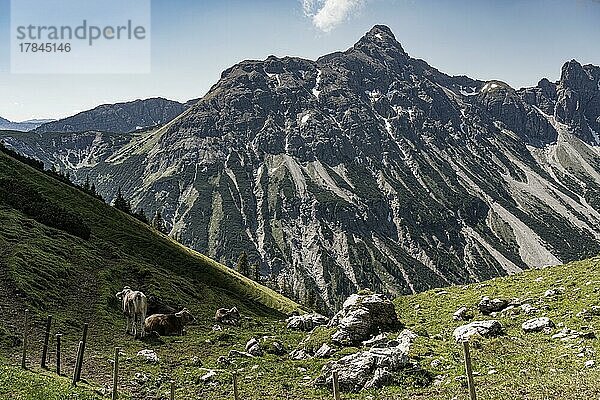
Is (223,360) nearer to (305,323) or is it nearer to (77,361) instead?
(77,361)

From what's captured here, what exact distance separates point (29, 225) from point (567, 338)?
76316mm

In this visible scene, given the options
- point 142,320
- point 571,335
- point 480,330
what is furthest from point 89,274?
point 571,335

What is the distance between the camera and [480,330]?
103 feet

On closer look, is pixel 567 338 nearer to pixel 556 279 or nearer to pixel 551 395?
pixel 551 395

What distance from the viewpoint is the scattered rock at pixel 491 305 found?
1538 inches

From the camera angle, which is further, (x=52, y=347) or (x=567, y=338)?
(x=52, y=347)

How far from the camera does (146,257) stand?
93875 mm

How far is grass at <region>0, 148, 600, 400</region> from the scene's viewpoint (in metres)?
22.9

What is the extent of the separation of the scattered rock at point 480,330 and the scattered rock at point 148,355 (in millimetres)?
24254

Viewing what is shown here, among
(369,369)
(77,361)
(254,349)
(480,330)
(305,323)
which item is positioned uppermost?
(480,330)

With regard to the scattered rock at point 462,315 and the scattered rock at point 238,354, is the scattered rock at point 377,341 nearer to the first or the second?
the scattered rock at point 462,315

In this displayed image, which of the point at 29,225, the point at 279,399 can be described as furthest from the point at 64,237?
the point at 279,399

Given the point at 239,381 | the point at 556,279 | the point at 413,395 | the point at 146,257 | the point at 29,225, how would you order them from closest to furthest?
1. the point at 413,395
2. the point at 239,381
3. the point at 556,279
4. the point at 29,225
5. the point at 146,257

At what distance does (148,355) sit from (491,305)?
30169 millimetres
